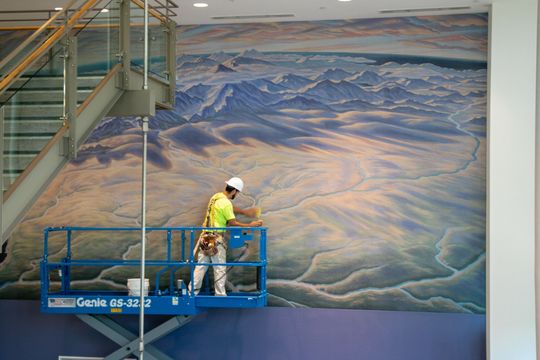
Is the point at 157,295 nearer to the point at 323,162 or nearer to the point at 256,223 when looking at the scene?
the point at 256,223

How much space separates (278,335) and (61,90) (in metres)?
5.77

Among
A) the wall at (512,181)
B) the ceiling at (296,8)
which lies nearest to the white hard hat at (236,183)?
the ceiling at (296,8)

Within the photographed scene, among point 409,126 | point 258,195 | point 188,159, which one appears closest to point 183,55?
point 188,159

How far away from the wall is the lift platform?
9.63 ft

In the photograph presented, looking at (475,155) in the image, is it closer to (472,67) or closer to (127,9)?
(472,67)

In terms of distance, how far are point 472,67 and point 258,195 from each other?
10.9 feet

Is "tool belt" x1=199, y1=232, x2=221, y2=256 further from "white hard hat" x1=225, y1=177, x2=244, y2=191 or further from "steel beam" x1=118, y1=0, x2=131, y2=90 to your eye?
"steel beam" x1=118, y1=0, x2=131, y2=90

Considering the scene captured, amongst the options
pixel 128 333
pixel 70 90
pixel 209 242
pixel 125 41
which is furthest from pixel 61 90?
pixel 128 333

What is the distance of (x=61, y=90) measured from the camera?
24.5 feet

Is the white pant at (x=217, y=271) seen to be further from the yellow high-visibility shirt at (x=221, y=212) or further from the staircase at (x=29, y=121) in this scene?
the staircase at (x=29, y=121)

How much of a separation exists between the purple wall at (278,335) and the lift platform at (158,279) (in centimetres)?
47

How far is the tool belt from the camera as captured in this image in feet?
Result: 38.2

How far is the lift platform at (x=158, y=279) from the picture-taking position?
1141 centimetres

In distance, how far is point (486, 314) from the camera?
11.6 m
